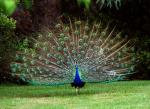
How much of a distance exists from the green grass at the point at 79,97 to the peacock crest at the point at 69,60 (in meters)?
0.43

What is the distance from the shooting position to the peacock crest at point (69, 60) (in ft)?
38.5

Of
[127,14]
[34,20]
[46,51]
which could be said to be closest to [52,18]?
[34,20]

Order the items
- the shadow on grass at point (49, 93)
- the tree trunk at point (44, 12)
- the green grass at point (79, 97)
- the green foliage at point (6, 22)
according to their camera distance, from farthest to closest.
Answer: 1. the tree trunk at point (44, 12)
2. the green foliage at point (6, 22)
3. the shadow on grass at point (49, 93)
4. the green grass at point (79, 97)

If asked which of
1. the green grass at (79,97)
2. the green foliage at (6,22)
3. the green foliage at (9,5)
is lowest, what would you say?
the green grass at (79,97)

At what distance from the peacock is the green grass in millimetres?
390

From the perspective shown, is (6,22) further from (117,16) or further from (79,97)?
(117,16)

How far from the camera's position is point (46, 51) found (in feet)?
39.2

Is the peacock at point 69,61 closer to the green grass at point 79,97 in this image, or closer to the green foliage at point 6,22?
the green grass at point 79,97

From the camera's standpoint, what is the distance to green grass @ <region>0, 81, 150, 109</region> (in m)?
9.68

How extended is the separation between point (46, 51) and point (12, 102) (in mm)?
1858

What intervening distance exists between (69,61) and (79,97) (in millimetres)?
1148

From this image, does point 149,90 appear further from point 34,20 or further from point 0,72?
point 34,20

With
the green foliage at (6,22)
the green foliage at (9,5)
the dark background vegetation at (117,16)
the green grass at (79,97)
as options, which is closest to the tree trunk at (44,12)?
the dark background vegetation at (117,16)

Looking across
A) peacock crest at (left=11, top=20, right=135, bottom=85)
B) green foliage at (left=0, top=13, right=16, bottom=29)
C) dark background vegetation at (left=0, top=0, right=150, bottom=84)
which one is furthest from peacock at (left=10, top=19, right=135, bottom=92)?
dark background vegetation at (left=0, top=0, right=150, bottom=84)
